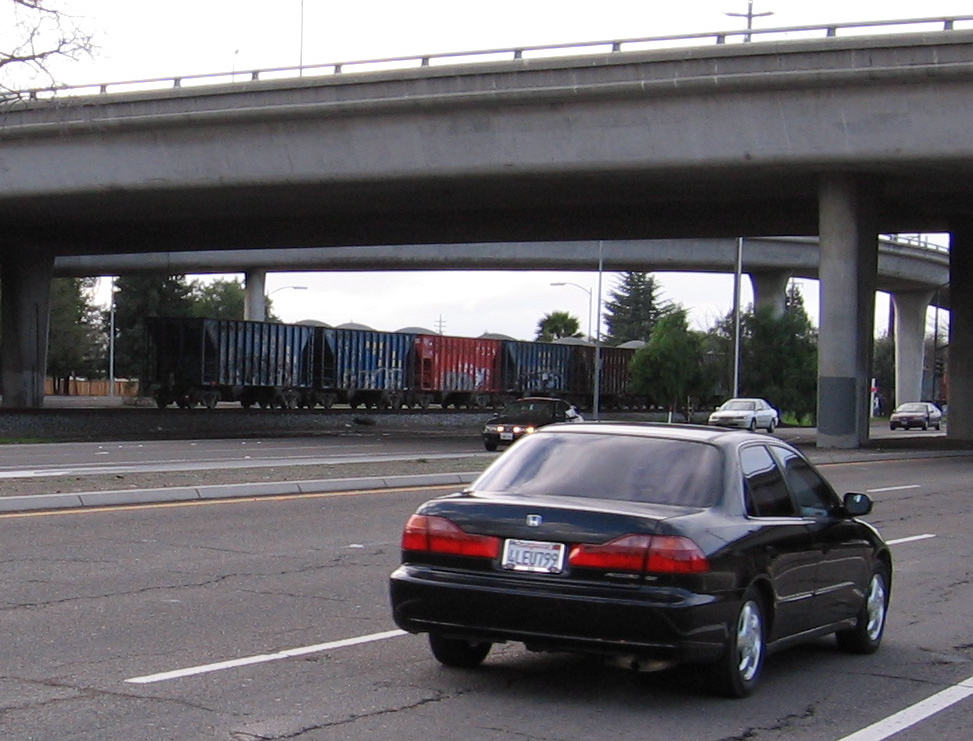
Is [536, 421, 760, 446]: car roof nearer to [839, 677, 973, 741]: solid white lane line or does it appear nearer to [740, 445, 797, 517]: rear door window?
[740, 445, 797, 517]: rear door window

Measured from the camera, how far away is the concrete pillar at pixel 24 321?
55812 millimetres

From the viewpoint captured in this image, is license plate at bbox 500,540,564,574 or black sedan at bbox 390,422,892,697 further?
license plate at bbox 500,540,564,574

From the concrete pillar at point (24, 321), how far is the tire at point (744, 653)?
50902 millimetres

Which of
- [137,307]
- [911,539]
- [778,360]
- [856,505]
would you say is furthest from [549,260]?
[856,505]

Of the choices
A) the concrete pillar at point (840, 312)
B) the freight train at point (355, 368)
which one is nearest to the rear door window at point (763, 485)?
the concrete pillar at point (840, 312)

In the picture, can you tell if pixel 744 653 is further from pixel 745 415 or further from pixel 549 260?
pixel 549 260

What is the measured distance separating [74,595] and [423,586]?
13.2 feet

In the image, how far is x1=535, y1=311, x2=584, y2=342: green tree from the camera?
583ft

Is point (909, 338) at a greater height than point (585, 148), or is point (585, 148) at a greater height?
point (585, 148)

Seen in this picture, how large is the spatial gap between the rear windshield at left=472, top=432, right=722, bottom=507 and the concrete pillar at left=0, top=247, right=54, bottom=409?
165 ft

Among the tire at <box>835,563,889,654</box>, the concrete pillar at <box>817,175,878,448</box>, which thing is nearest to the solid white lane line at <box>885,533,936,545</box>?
the tire at <box>835,563,889,654</box>

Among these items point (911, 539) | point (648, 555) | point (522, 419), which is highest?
point (648, 555)

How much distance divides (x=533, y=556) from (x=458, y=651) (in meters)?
1.18

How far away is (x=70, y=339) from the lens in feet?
319
